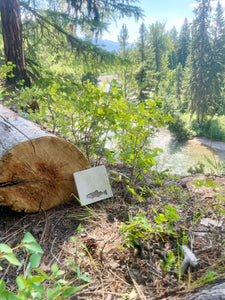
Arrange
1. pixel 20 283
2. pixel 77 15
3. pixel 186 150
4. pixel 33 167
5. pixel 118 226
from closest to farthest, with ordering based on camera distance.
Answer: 1. pixel 20 283
2. pixel 118 226
3. pixel 33 167
4. pixel 77 15
5. pixel 186 150

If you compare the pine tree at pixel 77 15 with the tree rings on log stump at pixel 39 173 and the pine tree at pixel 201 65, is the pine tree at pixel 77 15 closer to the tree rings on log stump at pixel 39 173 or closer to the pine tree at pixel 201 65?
the tree rings on log stump at pixel 39 173

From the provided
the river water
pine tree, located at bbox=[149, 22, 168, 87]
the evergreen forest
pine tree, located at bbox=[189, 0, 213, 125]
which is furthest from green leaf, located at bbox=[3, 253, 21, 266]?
pine tree, located at bbox=[149, 22, 168, 87]

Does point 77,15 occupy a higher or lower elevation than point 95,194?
higher

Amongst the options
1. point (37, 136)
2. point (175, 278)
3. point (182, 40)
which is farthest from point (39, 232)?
point (182, 40)

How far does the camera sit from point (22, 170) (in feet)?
4.21

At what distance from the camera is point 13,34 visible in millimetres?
4031

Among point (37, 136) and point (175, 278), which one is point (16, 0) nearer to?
point (37, 136)

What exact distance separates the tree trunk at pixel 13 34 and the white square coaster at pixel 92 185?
3.69m

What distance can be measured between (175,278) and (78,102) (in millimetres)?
1374

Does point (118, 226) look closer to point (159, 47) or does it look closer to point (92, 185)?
point (92, 185)

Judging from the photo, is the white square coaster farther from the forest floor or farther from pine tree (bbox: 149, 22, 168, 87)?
pine tree (bbox: 149, 22, 168, 87)

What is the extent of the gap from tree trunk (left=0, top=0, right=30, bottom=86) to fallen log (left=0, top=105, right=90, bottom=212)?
10.9ft

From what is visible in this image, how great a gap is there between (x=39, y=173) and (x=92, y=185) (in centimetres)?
39

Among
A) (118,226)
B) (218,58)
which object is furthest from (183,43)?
(118,226)
